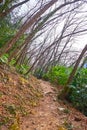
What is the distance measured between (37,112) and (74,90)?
2655 mm

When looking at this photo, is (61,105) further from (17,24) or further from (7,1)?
(17,24)

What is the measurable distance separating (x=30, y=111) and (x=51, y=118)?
0.65 meters

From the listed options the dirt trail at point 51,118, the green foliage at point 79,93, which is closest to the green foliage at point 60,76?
the green foliage at point 79,93

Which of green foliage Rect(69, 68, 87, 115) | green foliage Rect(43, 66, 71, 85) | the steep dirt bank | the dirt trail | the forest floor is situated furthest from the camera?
green foliage Rect(43, 66, 71, 85)

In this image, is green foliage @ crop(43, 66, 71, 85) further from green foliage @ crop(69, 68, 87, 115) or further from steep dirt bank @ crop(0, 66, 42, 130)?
steep dirt bank @ crop(0, 66, 42, 130)

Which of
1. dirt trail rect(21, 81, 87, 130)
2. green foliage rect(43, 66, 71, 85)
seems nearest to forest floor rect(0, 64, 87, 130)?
dirt trail rect(21, 81, 87, 130)

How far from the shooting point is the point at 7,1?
12.7 m

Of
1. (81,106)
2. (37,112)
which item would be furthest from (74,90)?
(37,112)

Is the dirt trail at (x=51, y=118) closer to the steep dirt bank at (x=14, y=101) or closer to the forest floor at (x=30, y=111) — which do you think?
the forest floor at (x=30, y=111)

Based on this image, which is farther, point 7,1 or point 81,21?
point 81,21

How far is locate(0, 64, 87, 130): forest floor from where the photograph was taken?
6918 mm

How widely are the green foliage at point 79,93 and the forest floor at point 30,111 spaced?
1.06 ft

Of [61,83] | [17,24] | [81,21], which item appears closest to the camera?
[61,83]

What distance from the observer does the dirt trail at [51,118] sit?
715 cm
